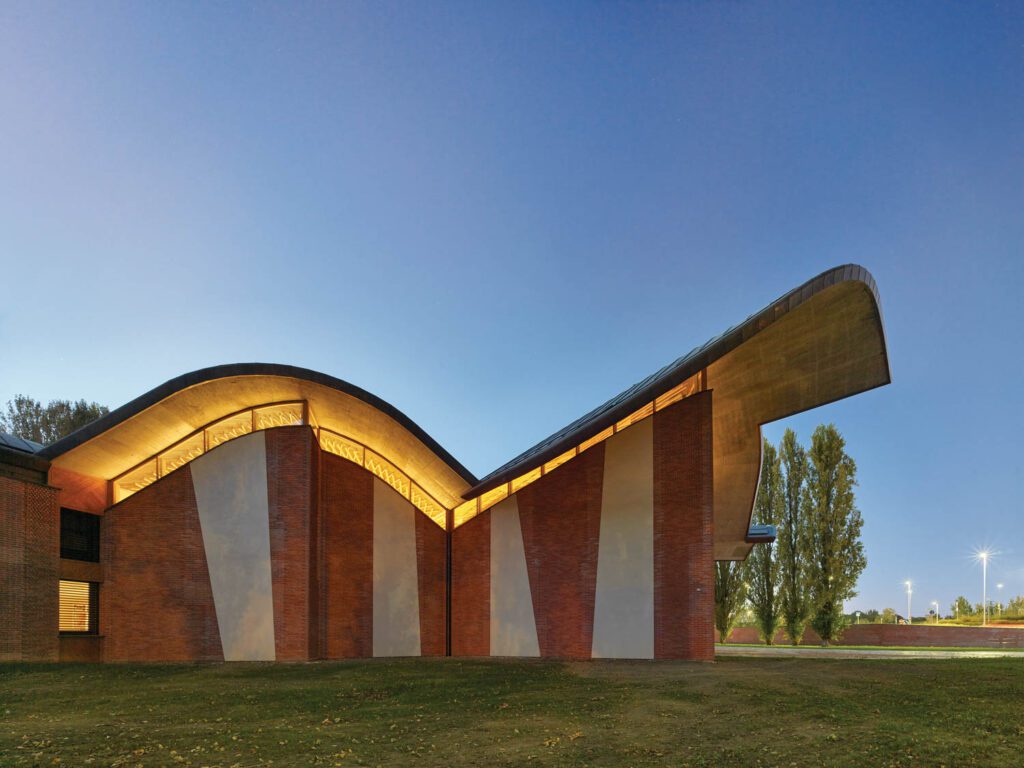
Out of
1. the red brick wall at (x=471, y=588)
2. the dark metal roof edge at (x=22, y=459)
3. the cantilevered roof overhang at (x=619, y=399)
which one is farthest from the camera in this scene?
the red brick wall at (x=471, y=588)

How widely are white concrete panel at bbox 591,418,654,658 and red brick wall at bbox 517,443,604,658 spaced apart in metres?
0.31

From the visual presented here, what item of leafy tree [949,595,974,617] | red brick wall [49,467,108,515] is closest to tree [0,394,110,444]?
red brick wall [49,467,108,515]

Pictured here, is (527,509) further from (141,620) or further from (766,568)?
(766,568)

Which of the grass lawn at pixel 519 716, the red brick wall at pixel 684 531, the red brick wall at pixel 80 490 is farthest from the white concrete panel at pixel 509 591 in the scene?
the red brick wall at pixel 80 490

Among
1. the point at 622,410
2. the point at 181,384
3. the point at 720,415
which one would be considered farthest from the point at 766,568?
the point at 181,384

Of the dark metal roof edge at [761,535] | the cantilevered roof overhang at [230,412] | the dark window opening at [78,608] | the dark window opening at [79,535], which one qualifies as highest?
the cantilevered roof overhang at [230,412]

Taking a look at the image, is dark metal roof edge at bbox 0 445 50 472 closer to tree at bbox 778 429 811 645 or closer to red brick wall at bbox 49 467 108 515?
red brick wall at bbox 49 467 108 515

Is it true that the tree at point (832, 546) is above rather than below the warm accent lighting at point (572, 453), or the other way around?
below

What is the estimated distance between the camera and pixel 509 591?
1035 inches

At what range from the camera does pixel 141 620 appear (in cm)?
2395

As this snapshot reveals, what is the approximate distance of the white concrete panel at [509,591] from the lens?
25.6m

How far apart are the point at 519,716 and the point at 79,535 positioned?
669 inches

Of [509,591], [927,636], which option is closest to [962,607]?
[927,636]

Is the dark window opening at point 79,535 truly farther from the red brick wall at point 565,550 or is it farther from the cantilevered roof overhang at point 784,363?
the red brick wall at point 565,550
